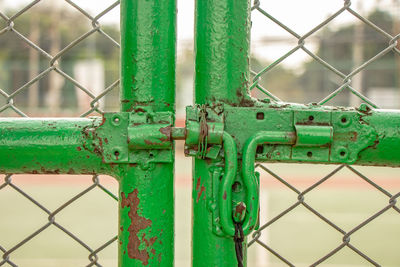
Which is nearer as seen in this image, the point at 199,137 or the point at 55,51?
the point at 199,137

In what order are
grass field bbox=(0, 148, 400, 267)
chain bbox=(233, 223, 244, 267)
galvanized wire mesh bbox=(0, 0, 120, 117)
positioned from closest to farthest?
chain bbox=(233, 223, 244, 267), galvanized wire mesh bbox=(0, 0, 120, 117), grass field bbox=(0, 148, 400, 267)

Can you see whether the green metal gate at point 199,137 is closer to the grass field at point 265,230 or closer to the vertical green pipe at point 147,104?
the vertical green pipe at point 147,104

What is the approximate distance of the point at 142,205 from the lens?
0.61 meters

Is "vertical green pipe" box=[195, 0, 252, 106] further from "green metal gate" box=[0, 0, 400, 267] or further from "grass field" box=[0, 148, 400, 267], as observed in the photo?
"grass field" box=[0, 148, 400, 267]

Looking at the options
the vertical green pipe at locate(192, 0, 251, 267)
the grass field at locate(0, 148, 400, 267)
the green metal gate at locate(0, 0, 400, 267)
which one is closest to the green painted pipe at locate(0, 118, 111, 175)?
the green metal gate at locate(0, 0, 400, 267)

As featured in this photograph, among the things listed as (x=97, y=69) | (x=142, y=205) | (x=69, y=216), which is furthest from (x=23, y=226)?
(x=97, y=69)

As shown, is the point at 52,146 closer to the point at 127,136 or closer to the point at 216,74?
the point at 127,136

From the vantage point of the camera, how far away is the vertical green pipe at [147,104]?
1.99 ft

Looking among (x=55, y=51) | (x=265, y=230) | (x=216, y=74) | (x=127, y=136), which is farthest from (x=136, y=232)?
(x=55, y=51)

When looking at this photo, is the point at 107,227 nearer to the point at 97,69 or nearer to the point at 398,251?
the point at 398,251

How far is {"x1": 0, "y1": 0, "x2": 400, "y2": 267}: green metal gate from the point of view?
1.94 feet

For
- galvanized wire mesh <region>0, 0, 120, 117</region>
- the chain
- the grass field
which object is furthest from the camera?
the grass field

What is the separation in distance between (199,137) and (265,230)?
5.04 meters

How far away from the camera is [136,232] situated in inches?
24.2
